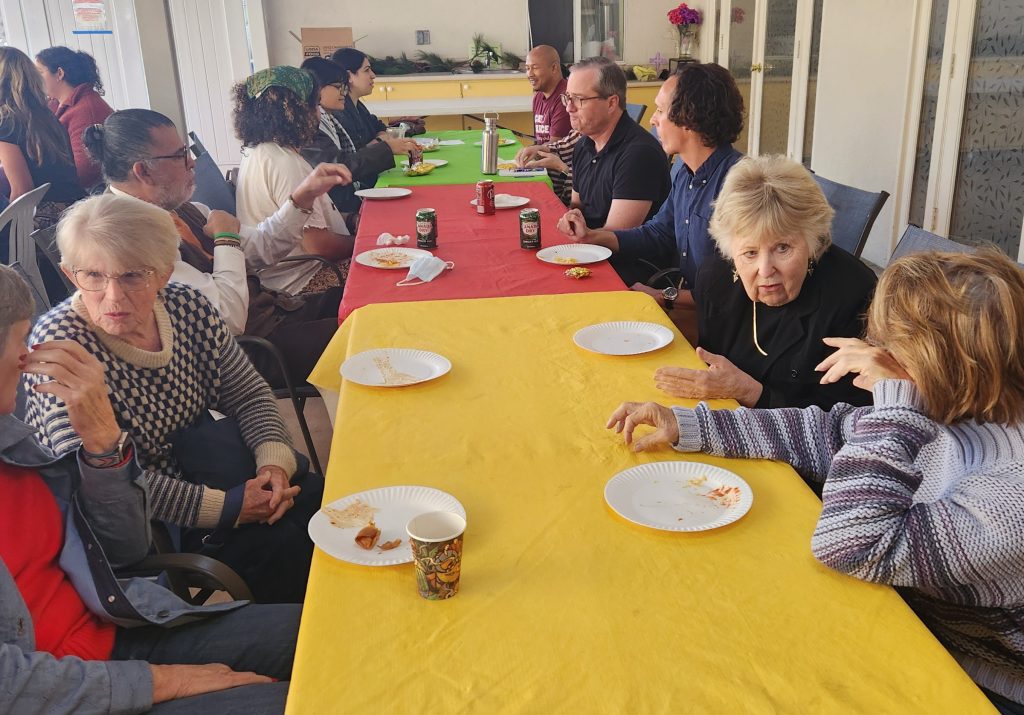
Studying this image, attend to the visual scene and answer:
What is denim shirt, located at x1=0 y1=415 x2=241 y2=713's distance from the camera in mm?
1159

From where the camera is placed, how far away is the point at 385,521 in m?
1.27

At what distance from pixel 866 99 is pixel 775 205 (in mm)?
3983

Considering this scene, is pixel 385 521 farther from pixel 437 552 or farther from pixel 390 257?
pixel 390 257

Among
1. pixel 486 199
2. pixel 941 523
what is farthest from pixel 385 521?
pixel 486 199

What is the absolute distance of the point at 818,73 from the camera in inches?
234

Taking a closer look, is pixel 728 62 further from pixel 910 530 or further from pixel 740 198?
pixel 910 530

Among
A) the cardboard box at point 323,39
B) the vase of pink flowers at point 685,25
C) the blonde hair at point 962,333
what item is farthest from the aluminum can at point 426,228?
the vase of pink flowers at point 685,25

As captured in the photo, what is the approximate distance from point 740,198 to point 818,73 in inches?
180

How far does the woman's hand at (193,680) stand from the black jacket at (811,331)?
3.71 feet

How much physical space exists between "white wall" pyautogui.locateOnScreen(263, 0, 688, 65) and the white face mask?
238 inches

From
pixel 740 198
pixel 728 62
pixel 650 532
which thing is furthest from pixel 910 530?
pixel 728 62

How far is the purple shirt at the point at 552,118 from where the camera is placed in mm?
5566

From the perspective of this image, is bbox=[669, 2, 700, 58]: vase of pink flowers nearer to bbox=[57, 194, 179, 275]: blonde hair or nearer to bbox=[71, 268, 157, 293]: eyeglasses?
bbox=[57, 194, 179, 275]: blonde hair

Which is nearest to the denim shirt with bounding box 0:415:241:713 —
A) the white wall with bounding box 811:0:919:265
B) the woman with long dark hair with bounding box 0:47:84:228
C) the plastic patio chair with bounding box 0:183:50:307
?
the plastic patio chair with bounding box 0:183:50:307
